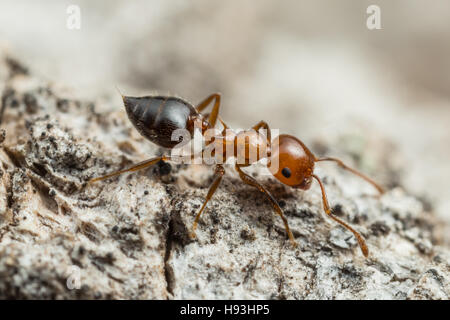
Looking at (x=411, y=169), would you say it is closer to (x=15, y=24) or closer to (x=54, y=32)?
(x=54, y=32)

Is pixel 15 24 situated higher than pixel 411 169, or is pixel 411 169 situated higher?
pixel 15 24

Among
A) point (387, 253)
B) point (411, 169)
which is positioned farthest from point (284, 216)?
point (411, 169)

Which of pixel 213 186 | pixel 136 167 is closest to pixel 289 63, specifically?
pixel 213 186

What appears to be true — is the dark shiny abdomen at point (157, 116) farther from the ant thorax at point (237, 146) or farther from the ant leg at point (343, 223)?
the ant leg at point (343, 223)

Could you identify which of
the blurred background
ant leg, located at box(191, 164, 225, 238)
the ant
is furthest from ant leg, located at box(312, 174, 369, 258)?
the blurred background
